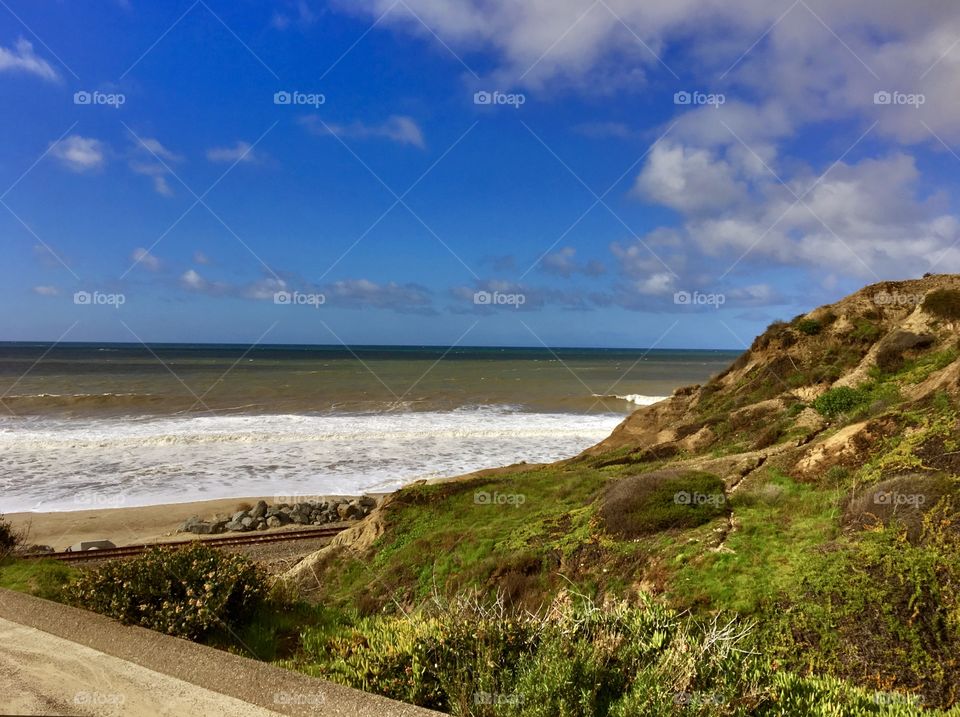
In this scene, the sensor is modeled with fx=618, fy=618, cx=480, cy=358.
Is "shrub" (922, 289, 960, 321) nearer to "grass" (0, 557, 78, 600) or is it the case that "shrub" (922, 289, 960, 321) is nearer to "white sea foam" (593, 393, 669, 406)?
"grass" (0, 557, 78, 600)

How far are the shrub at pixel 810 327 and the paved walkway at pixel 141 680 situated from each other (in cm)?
2180

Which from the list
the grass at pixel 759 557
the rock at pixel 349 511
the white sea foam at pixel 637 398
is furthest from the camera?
the white sea foam at pixel 637 398

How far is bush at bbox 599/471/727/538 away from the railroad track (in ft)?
34.5

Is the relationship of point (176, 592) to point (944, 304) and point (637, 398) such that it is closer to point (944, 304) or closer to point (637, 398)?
point (944, 304)

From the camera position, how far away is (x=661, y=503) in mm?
10727

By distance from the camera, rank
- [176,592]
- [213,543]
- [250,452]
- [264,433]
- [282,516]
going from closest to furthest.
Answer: [176,592] < [213,543] < [282,516] < [250,452] < [264,433]

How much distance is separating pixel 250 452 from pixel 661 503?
25.5 meters

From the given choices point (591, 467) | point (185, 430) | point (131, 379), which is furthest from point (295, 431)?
point (131, 379)

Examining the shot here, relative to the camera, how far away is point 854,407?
47.6 ft

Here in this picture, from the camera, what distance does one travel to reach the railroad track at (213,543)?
16028 mm

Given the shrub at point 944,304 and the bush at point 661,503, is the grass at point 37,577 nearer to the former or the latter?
the bush at point 661,503

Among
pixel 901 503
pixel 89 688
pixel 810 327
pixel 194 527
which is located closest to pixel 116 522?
pixel 194 527

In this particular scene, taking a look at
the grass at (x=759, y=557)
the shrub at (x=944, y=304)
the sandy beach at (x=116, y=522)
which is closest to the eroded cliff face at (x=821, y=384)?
the shrub at (x=944, y=304)

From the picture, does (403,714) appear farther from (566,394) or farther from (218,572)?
(566,394)
